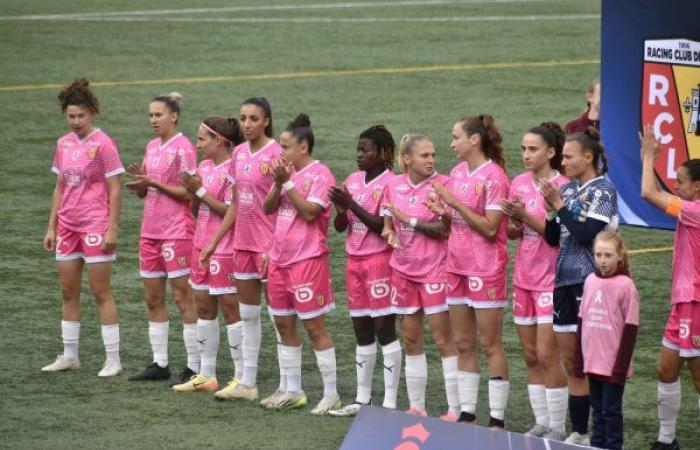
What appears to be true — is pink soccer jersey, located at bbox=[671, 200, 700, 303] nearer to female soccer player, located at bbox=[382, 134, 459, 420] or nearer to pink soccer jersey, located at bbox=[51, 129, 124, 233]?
female soccer player, located at bbox=[382, 134, 459, 420]

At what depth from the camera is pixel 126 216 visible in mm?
16719

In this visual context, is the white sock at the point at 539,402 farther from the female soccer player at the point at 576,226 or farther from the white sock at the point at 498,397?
the female soccer player at the point at 576,226

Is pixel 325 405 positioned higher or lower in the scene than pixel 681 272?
lower

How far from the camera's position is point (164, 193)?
37.1 ft

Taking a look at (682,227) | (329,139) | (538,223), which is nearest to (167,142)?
(538,223)

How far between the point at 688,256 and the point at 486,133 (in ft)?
4.94

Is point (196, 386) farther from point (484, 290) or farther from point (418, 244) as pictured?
point (484, 290)

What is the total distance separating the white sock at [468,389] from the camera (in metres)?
10.1

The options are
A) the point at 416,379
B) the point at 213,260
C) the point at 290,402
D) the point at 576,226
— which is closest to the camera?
the point at 576,226

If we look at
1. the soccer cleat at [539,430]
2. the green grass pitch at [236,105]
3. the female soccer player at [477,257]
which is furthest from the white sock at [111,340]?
the soccer cleat at [539,430]

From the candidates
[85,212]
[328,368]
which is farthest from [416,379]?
[85,212]

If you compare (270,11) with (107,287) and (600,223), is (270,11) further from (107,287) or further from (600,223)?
(600,223)

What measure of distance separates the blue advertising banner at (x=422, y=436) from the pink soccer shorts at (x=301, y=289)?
1884mm

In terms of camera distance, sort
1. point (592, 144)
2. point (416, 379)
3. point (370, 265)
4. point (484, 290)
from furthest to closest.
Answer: point (370, 265)
point (416, 379)
point (484, 290)
point (592, 144)
